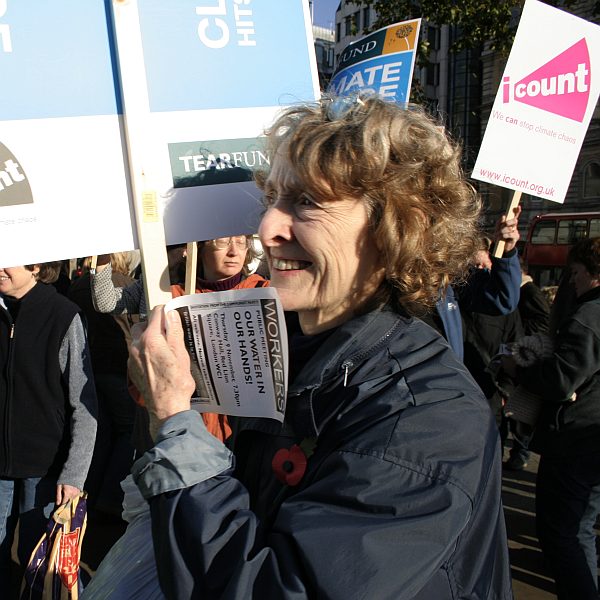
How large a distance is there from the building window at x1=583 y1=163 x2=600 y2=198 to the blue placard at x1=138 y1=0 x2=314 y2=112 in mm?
33835

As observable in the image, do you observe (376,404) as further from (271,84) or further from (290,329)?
(271,84)

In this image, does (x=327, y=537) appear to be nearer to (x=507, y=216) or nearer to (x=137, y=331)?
(x=137, y=331)

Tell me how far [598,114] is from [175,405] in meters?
36.0

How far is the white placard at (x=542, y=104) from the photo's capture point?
2.97 meters

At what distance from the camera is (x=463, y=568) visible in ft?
3.79

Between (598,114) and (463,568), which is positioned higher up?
(598,114)

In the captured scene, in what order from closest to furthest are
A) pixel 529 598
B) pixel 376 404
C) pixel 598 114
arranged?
pixel 376 404 < pixel 529 598 < pixel 598 114

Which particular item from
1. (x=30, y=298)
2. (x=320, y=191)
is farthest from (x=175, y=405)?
(x=30, y=298)

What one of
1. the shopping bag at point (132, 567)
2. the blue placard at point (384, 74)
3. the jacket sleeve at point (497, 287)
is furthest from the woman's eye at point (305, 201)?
the blue placard at point (384, 74)

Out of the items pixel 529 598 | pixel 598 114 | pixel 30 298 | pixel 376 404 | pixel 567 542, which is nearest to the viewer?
pixel 376 404

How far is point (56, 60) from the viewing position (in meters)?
1.33

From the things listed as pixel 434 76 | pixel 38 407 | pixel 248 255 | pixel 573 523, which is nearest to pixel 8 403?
pixel 38 407

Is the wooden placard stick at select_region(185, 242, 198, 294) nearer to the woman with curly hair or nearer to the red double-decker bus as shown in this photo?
the woman with curly hair

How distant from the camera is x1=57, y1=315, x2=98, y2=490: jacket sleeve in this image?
2.70 meters
